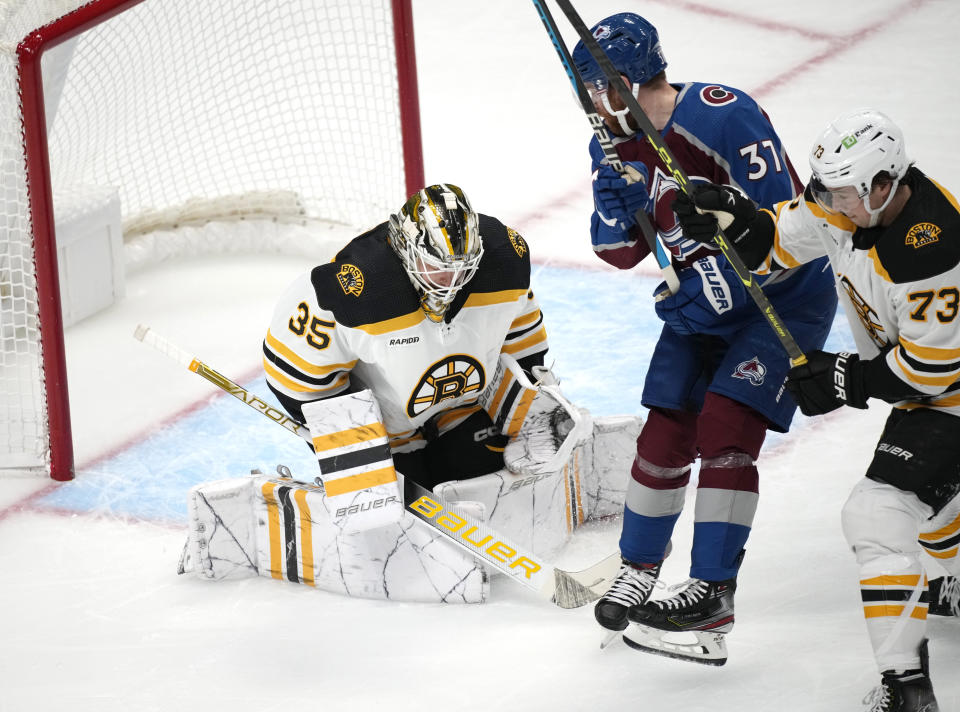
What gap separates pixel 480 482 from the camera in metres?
3.49

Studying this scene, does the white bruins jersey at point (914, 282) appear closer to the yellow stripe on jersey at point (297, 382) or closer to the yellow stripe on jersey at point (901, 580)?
the yellow stripe on jersey at point (901, 580)

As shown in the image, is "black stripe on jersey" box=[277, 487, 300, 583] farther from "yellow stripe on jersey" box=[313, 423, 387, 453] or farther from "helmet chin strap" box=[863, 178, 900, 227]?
"helmet chin strap" box=[863, 178, 900, 227]

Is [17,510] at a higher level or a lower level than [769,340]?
lower

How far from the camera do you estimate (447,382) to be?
11.2 ft

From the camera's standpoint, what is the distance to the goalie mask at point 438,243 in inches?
124

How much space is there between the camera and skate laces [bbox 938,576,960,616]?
315cm

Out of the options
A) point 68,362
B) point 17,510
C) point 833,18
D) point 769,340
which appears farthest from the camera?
point 833,18

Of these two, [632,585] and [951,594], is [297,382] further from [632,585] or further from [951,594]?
[951,594]

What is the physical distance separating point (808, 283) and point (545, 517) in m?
0.93

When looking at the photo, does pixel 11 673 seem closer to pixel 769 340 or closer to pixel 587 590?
pixel 587 590

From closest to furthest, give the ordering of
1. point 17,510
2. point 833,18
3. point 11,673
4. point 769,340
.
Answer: point 769,340 → point 11,673 → point 17,510 → point 833,18

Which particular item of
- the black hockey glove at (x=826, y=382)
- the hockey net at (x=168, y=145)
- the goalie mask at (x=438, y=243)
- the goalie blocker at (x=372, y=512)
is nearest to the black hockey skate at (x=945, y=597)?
the black hockey glove at (x=826, y=382)

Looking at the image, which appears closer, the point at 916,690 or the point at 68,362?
the point at 916,690

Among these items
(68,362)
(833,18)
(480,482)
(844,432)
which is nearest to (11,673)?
(480,482)
